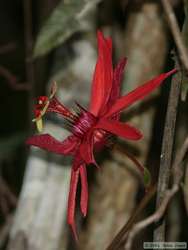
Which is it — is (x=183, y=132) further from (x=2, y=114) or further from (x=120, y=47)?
(x=2, y=114)

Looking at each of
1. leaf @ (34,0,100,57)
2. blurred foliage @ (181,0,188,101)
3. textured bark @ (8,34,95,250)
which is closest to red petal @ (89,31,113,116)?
blurred foliage @ (181,0,188,101)

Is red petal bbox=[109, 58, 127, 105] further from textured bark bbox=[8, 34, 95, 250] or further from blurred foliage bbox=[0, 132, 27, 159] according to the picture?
blurred foliage bbox=[0, 132, 27, 159]

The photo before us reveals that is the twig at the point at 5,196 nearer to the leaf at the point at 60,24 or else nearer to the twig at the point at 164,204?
the leaf at the point at 60,24

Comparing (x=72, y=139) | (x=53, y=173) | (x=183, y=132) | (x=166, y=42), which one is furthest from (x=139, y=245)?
(x=72, y=139)

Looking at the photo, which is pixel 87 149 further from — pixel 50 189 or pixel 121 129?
pixel 50 189

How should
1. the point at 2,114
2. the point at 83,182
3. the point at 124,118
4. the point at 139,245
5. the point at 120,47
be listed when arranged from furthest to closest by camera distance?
the point at 2,114
the point at 139,245
the point at 120,47
the point at 124,118
the point at 83,182

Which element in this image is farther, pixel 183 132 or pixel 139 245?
pixel 139 245

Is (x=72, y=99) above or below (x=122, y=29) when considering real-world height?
below

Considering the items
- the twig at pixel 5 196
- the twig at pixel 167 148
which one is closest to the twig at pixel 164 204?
the twig at pixel 167 148
